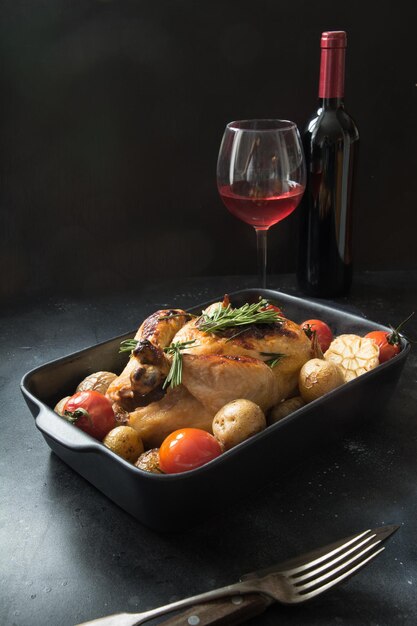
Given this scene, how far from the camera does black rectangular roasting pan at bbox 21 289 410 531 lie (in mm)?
958

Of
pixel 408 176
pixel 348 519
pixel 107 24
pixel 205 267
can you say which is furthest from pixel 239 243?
pixel 348 519

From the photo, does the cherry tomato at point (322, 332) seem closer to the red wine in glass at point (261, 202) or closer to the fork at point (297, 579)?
the red wine in glass at point (261, 202)

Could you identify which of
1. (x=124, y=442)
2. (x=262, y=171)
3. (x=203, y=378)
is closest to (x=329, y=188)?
(x=262, y=171)

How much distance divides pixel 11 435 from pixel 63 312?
0.57 meters

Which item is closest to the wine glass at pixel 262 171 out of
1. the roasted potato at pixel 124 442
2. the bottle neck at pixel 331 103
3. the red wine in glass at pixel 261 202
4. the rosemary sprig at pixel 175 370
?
the red wine in glass at pixel 261 202

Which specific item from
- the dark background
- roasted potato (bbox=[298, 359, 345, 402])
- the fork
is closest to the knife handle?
the fork

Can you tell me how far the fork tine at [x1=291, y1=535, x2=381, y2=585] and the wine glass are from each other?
0.75 metres

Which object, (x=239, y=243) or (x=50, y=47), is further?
(x=239, y=243)

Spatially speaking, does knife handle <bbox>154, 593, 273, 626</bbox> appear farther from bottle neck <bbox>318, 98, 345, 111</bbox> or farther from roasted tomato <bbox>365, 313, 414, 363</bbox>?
bottle neck <bbox>318, 98, 345, 111</bbox>

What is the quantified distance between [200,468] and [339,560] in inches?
7.9

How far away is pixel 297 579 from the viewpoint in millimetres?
906

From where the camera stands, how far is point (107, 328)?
174 cm

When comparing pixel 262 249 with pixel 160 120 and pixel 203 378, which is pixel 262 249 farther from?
pixel 203 378

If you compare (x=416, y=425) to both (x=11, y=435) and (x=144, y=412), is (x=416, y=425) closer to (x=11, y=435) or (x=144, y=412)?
(x=144, y=412)
